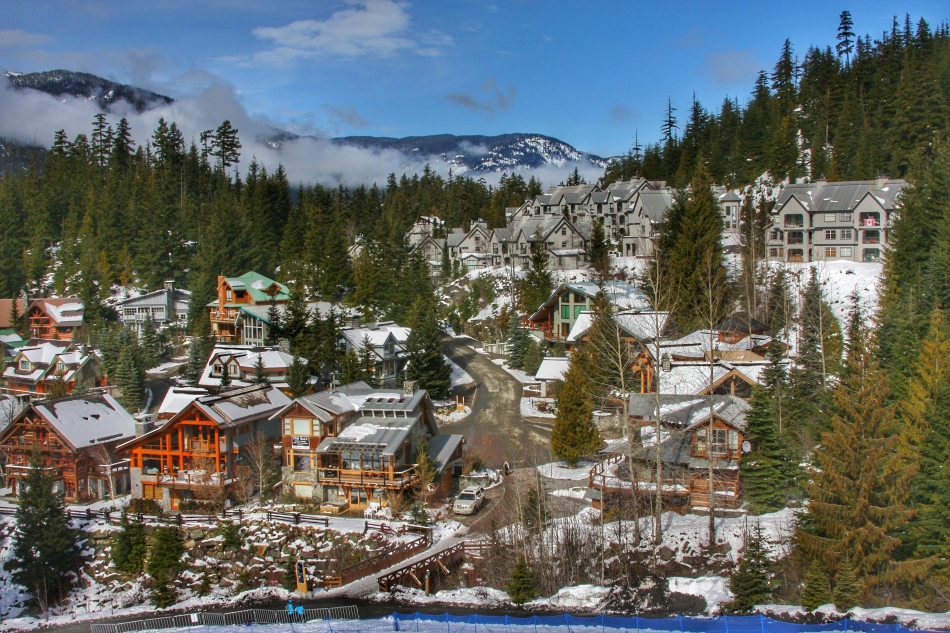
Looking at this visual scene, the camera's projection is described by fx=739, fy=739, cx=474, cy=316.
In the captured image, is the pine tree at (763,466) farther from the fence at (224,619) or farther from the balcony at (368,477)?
the fence at (224,619)

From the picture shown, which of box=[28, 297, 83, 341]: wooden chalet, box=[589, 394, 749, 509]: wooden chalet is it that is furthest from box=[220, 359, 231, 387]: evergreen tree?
box=[589, 394, 749, 509]: wooden chalet

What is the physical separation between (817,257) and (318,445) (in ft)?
157

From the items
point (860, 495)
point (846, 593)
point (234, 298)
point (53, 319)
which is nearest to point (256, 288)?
point (234, 298)

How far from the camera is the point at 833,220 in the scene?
207 feet

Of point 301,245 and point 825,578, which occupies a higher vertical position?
point 301,245

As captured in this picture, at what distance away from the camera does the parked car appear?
107ft

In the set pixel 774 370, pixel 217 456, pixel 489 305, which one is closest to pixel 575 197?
pixel 489 305

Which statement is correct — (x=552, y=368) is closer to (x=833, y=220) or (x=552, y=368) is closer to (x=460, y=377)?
(x=460, y=377)

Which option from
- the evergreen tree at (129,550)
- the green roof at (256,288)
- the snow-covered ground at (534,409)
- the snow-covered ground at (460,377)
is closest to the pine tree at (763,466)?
the snow-covered ground at (534,409)

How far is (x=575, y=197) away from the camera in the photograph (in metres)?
87.8

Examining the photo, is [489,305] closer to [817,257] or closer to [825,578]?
[817,257]

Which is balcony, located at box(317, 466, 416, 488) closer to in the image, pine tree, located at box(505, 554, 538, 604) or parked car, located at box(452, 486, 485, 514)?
parked car, located at box(452, 486, 485, 514)

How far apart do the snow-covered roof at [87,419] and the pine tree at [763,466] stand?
3184 centimetres

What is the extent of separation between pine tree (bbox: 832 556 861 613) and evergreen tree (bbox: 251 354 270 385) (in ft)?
109
